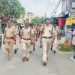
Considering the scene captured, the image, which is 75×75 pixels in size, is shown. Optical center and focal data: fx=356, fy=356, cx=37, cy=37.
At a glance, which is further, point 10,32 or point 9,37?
point 9,37

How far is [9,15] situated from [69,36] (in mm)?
57789

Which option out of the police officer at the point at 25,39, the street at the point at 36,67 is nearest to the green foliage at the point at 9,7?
the street at the point at 36,67

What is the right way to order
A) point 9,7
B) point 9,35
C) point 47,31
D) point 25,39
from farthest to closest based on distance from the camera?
1. point 9,7
2. point 9,35
3. point 25,39
4. point 47,31

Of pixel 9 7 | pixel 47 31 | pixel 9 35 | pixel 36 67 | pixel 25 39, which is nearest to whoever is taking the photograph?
pixel 36 67

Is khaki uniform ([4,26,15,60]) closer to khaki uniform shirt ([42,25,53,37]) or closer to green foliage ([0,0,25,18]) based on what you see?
khaki uniform shirt ([42,25,53,37])

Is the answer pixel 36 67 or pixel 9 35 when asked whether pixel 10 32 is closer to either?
pixel 9 35

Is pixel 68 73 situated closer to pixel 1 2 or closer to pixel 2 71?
pixel 2 71

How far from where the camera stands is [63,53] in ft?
63.3

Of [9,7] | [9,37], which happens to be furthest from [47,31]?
[9,7]

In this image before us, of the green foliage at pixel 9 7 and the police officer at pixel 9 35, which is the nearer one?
the police officer at pixel 9 35

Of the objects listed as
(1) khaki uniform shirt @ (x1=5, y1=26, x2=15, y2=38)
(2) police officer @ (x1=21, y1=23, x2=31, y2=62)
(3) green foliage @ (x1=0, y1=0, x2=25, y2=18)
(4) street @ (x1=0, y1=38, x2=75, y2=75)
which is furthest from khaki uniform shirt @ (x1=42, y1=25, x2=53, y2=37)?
(3) green foliage @ (x1=0, y1=0, x2=25, y2=18)

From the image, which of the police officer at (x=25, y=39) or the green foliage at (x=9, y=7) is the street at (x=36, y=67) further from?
the green foliage at (x=9, y=7)

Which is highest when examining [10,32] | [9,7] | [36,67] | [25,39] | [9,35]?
[9,7]

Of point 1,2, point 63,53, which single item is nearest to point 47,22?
point 63,53
